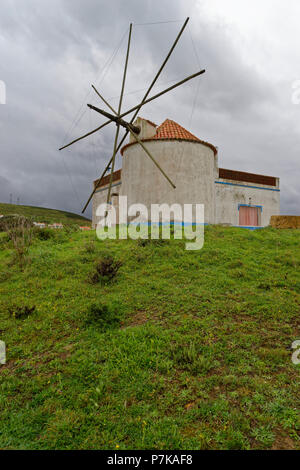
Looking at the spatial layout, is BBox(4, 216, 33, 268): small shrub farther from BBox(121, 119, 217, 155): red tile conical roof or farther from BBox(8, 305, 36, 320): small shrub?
BBox(121, 119, 217, 155): red tile conical roof

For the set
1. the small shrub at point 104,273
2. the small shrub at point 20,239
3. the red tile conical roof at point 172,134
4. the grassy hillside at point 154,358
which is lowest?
the grassy hillside at point 154,358

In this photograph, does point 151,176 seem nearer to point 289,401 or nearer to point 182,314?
point 182,314

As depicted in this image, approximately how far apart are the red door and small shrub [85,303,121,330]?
56.8 ft

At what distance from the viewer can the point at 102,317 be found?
5.79 metres

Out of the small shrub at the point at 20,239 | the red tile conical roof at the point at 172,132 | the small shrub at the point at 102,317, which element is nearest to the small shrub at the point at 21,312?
the small shrub at the point at 102,317

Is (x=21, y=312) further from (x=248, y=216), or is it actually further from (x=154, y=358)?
(x=248, y=216)

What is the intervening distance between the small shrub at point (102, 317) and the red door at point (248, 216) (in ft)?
56.8

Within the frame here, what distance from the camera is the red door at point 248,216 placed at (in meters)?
21.3

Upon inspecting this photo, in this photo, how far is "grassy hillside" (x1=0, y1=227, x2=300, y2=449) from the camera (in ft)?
10.4

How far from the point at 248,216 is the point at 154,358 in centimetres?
1907

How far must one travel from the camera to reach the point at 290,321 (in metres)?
5.55

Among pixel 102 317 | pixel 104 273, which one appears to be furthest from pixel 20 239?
pixel 102 317

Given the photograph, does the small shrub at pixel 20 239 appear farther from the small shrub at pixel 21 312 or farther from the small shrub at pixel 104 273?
the small shrub at pixel 21 312
